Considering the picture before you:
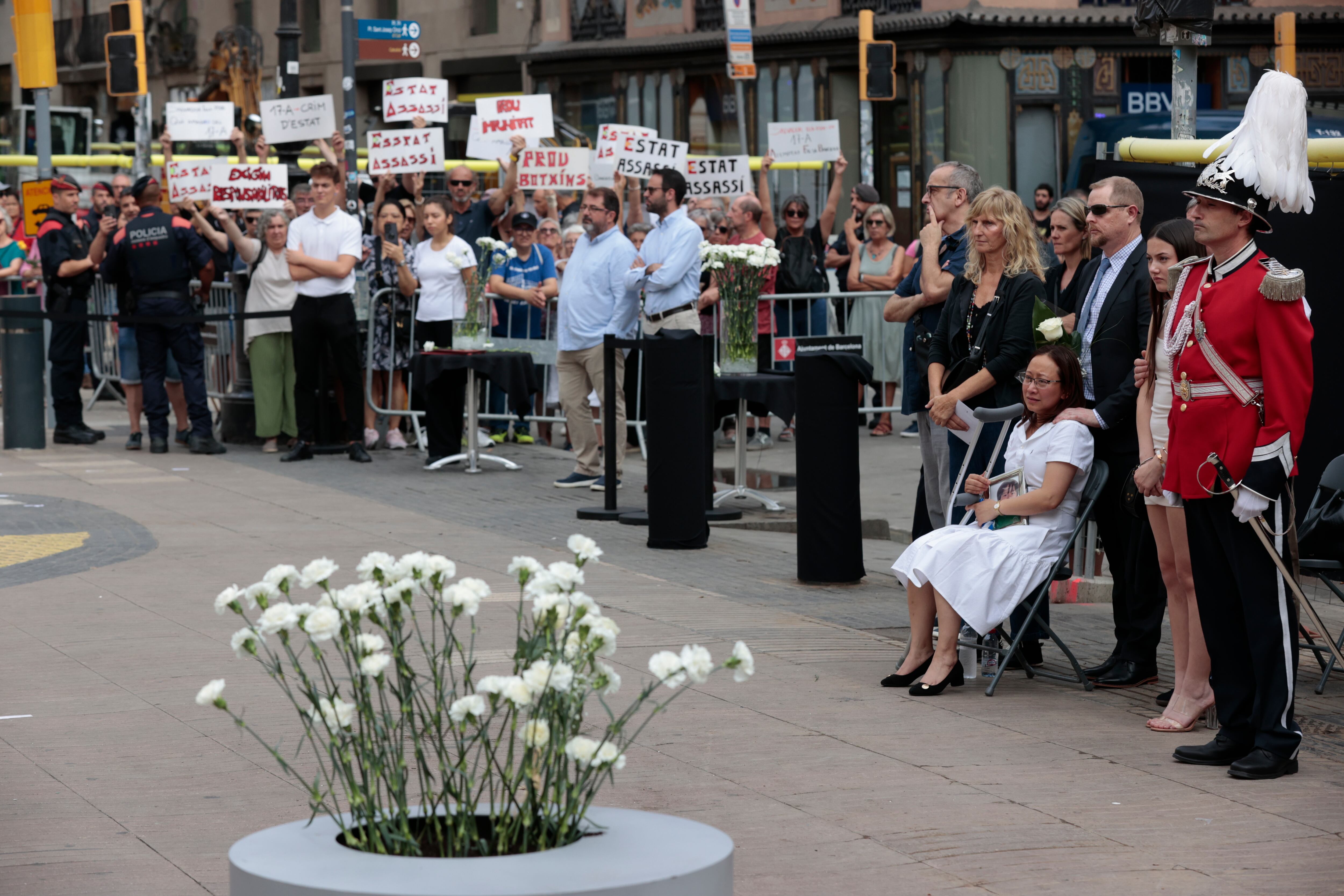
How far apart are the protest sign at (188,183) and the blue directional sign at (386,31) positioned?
189 inches

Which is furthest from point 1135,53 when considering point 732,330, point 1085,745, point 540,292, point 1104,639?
point 1085,745

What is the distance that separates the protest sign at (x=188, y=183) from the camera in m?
15.8

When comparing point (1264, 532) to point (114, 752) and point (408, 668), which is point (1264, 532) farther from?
point (114, 752)

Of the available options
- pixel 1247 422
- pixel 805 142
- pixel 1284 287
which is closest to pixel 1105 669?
pixel 1247 422

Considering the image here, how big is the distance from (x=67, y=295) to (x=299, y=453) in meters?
3.09

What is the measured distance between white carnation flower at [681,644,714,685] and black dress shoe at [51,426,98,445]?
1396cm

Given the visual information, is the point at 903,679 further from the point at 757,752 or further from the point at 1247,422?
the point at 1247,422

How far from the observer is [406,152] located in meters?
16.5

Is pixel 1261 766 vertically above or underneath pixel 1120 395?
underneath

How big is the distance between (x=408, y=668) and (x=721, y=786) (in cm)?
222

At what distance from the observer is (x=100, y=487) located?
45.6ft

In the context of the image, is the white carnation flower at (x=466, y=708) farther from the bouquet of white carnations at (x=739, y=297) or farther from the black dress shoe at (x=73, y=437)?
the black dress shoe at (x=73, y=437)

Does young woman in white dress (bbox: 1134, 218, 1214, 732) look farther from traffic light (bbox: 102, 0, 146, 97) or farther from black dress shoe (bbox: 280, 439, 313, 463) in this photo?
traffic light (bbox: 102, 0, 146, 97)

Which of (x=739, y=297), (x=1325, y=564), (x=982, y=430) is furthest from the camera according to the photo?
(x=739, y=297)
